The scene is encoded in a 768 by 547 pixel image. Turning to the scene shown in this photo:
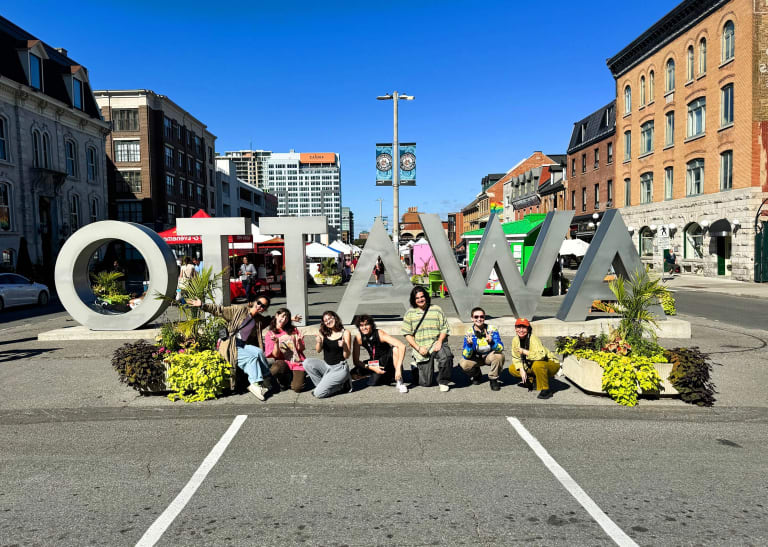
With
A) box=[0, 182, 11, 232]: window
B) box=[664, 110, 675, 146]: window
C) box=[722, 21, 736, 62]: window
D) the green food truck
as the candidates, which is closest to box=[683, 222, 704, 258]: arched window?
box=[664, 110, 675, 146]: window

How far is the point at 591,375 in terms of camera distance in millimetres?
7051

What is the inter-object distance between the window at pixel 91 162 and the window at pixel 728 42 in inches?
1637

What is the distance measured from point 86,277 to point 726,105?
30622 mm

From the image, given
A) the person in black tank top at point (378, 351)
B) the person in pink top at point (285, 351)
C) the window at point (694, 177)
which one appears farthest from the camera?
the window at point (694, 177)

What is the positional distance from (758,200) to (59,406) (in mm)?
30070

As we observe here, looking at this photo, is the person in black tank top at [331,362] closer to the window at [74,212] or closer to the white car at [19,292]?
the white car at [19,292]

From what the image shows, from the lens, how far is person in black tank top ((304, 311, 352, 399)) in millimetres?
7066

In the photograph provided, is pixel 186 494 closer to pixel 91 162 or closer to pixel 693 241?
pixel 693 241

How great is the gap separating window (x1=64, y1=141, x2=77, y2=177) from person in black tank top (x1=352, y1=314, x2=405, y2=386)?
37953mm

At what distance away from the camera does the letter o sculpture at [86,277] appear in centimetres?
1103

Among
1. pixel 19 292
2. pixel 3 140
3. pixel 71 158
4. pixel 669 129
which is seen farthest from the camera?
pixel 71 158

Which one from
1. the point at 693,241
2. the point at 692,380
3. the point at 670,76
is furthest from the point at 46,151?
the point at 693,241

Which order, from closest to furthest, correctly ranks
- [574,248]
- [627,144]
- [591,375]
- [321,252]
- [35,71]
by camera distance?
[591,375] < [574,248] < [321,252] < [35,71] < [627,144]

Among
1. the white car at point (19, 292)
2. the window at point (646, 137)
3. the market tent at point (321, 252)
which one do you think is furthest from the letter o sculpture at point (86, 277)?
the window at point (646, 137)
